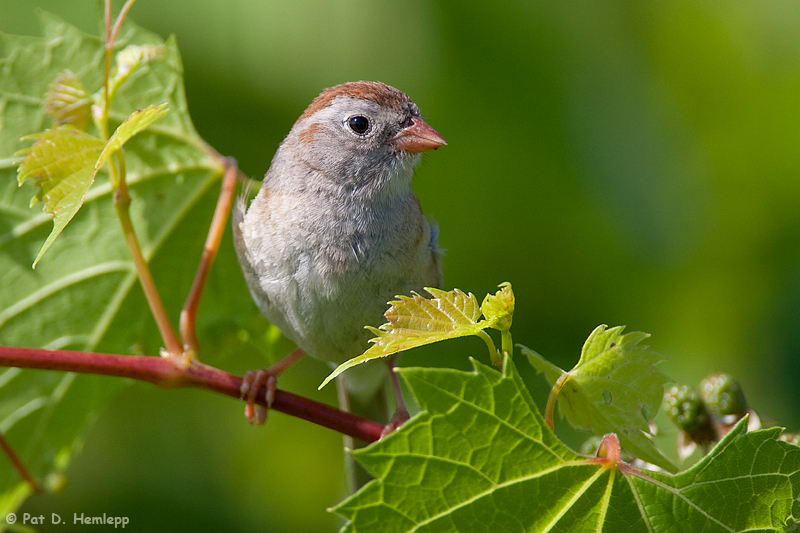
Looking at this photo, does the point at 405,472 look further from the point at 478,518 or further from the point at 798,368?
the point at 798,368

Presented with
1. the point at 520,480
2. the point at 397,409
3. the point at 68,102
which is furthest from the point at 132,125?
the point at 397,409

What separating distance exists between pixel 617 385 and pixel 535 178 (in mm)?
2108

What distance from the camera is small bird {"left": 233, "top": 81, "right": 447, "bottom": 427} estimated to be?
8.57 ft

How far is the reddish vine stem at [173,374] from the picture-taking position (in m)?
1.76

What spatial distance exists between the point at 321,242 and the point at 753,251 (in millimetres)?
2034

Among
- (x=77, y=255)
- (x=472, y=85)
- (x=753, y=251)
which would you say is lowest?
(x=77, y=255)

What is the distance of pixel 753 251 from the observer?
11.4ft

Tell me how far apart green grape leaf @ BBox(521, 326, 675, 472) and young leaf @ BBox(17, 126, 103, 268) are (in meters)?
1.11

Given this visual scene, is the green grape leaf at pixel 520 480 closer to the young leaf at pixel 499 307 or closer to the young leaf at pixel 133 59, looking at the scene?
the young leaf at pixel 499 307

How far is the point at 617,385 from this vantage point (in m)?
1.73

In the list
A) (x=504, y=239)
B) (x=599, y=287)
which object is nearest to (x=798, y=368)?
(x=599, y=287)

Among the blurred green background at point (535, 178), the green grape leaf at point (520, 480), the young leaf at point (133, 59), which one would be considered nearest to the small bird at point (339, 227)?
the blurred green background at point (535, 178)

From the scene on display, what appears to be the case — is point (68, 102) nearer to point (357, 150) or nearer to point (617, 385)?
point (357, 150)

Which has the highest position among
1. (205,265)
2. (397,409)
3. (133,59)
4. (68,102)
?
(133,59)
